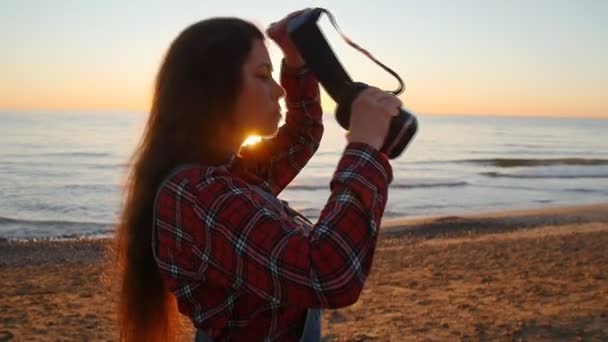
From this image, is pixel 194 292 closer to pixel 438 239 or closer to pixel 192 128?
pixel 192 128

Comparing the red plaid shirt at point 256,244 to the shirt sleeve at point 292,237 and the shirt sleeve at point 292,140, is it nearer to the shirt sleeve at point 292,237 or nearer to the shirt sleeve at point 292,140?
the shirt sleeve at point 292,237

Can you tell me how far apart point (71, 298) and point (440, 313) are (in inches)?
189

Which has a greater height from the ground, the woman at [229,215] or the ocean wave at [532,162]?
the woman at [229,215]

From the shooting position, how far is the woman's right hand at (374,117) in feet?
4.37

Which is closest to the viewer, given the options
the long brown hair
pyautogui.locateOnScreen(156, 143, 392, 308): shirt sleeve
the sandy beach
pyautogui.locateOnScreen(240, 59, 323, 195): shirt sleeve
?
pyautogui.locateOnScreen(156, 143, 392, 308): shirt sleeve

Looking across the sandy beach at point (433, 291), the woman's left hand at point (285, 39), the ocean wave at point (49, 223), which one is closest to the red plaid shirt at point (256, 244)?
the woman's left hand at point (285, 39)

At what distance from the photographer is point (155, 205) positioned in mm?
1450

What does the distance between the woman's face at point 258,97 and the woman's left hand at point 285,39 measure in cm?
15

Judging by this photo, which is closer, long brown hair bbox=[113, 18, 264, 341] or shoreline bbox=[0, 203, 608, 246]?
long brown hair bbox=[113, 18, 264, 341]

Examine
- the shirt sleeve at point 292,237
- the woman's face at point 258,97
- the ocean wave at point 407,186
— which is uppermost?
the woman's face at point 258,97

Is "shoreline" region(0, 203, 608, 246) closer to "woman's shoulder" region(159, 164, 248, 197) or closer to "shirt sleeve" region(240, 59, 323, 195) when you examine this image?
"shirt sleeve" region(240, 59, 323, 195)

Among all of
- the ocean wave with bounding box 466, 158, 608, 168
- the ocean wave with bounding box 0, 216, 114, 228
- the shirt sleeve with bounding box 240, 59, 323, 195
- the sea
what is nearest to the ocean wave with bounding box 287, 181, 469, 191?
the sea

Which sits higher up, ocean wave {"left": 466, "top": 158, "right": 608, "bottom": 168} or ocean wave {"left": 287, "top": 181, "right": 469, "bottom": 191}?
ocean wave {"left": 287, "top": 181, "right": 469, "bottom": 191}

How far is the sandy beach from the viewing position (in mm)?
6320
